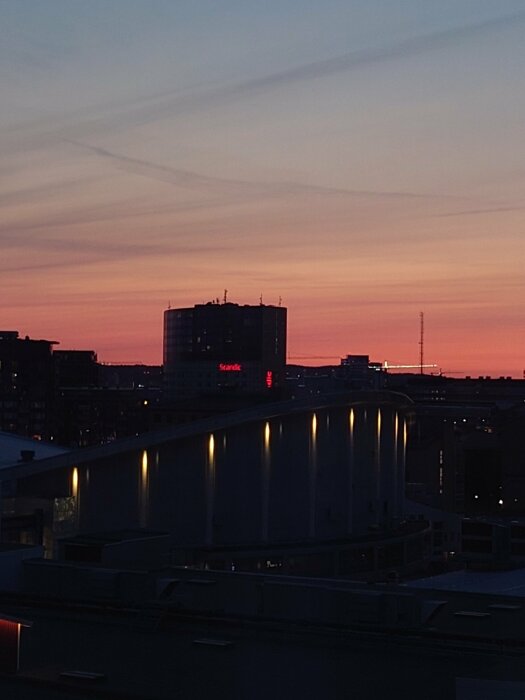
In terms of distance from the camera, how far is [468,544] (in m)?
36.1

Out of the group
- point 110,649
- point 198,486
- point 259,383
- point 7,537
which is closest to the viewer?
point 110,649

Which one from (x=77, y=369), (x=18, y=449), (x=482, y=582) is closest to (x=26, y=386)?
(x=77, y=369)

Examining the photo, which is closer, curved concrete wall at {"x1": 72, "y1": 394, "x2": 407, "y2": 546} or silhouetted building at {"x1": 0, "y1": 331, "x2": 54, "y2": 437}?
curved concrete wall at {"x1": 72, "y1": 394, "x2": 407, "y2": 546}

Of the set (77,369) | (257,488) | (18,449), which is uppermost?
(77,369)

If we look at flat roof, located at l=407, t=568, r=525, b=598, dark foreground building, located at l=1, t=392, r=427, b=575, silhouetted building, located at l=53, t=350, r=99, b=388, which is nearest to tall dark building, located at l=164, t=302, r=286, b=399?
A: silhouetted building, located at l=53, t=350, r=99, b=388

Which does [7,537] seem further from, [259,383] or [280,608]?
[259,383]

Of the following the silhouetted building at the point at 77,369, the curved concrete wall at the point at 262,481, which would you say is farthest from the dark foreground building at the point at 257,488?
the silhouetted building at the point at 77,369

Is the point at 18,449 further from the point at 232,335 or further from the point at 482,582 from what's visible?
the point at 232,335

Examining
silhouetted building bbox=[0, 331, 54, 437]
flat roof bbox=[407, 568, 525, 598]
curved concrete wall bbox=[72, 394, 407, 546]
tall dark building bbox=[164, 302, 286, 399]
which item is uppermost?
tall dark building bbox=[164, 302, 286, 399]

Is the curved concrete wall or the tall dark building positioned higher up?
the tall dark building

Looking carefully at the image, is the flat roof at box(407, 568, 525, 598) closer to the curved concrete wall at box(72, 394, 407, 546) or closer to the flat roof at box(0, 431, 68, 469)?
the curved concrete wall at box(72, 394, 407, 546)

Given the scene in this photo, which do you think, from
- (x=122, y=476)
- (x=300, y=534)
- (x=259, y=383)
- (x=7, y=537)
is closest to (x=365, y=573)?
(x=300, y=534)

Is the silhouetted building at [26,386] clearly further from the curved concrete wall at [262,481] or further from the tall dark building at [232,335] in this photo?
the curved concrete wall at [262,481]

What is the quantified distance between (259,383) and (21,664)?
16419cm
